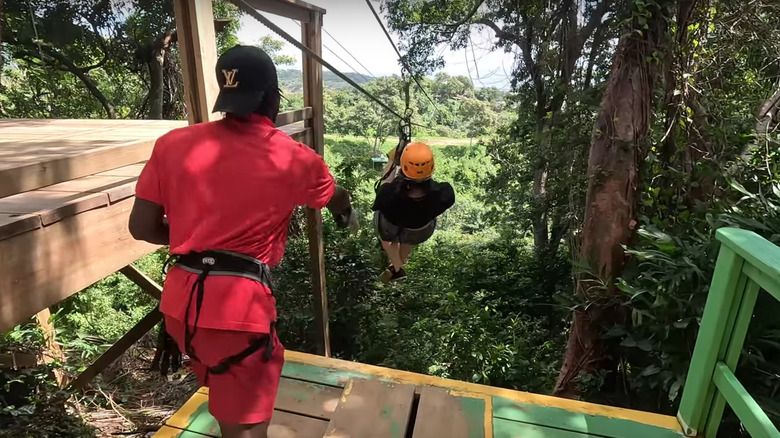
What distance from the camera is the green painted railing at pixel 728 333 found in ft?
5.07

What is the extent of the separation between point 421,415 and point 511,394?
19.9 inches

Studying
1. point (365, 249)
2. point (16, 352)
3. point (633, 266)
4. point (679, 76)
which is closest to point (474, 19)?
point (365, 249)

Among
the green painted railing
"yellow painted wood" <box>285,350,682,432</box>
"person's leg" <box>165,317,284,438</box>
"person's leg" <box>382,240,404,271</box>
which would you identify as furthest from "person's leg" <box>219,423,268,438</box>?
"person's leg" <box>382,240,404,271</box>

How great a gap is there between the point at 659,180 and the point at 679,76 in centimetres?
82

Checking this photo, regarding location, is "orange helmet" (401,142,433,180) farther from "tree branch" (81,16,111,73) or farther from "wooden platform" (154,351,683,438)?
"tree branch" (81,16,111,73)

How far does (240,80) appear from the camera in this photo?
1562 millimetres

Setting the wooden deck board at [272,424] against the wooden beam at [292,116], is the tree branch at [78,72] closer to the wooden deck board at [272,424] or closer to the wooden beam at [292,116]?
the wooden beam at [292,116]

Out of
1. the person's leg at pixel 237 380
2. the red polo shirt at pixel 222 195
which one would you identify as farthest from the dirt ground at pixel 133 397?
the red polo shirt at pixel 222 195

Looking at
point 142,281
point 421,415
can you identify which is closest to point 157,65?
point 142,281

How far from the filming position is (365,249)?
260 inches

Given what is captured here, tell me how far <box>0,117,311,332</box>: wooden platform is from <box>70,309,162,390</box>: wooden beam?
6.12 feet

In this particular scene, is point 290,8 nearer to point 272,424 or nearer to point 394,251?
point 394,251

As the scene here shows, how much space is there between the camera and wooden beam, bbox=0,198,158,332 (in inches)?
66.7

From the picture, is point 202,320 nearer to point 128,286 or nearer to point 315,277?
point 315,277
